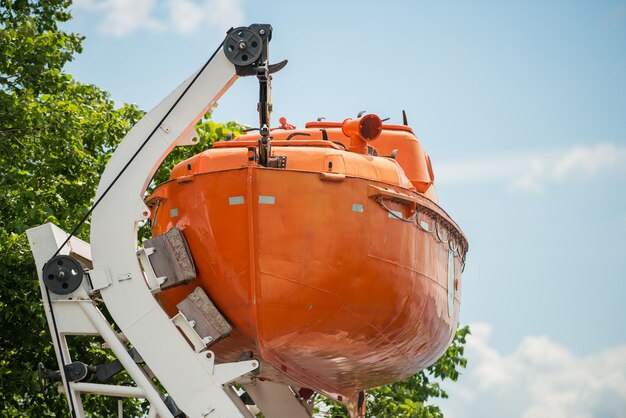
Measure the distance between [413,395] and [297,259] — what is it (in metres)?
11.3

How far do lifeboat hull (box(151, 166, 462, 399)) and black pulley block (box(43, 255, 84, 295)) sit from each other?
802mm

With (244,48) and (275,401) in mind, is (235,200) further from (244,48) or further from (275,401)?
(275,401)

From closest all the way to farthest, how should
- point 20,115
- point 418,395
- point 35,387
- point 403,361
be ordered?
point 403,361, point 35,387, point 20,115, point 418,395

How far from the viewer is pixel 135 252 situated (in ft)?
32.8

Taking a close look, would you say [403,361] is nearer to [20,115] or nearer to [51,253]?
[51,253]

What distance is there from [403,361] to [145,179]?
128 inches

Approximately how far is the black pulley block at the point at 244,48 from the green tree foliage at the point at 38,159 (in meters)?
6.21

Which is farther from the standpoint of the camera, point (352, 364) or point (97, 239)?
point (352, 364)

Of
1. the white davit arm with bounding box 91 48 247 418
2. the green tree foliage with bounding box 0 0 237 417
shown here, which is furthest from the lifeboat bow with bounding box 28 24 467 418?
the green tree foliage with bounding box 0 0 237 417

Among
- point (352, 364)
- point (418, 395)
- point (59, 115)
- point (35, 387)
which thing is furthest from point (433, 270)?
point (418, 395)

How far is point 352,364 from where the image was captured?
36.7 ft

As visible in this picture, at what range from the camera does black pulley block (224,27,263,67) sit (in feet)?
33.1

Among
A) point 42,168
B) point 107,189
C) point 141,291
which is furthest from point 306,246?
point 42,168

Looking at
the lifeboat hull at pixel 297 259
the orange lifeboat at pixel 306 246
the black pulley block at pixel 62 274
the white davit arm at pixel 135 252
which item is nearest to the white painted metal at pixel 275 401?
the orange lifeboat at pixel 306 246
